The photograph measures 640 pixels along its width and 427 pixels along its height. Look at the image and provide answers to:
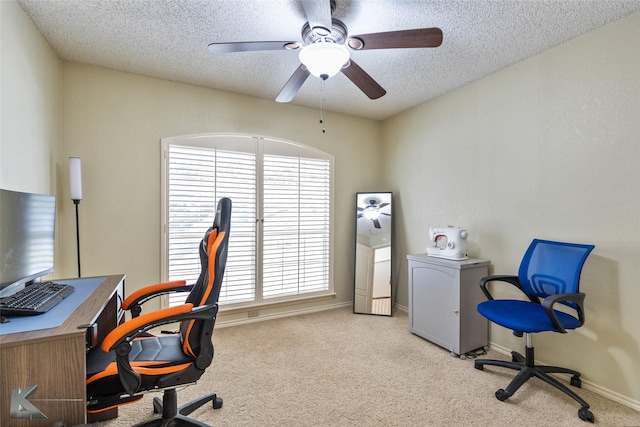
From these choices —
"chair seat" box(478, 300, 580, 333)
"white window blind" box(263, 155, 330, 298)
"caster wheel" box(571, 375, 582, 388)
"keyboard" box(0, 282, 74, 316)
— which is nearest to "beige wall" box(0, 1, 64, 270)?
"keyboard" box(0, 282, 74, 316)

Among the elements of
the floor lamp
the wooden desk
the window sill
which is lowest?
the window sill

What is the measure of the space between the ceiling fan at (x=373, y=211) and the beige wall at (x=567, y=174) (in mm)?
765

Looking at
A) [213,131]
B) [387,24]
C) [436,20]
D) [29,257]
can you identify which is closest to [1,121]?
[29,257]

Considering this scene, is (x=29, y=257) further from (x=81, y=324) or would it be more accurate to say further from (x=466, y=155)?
(x=466, y=155)

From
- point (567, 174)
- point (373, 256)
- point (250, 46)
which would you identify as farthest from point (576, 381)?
point (250, 46)

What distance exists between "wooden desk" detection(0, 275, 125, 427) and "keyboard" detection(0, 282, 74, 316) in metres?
0.23

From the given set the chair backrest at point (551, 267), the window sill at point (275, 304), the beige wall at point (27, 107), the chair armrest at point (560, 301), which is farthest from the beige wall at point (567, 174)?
the beige wall at point (27, 107)

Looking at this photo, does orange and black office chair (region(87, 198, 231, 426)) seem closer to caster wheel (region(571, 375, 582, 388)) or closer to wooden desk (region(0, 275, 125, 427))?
wooden desk (region(0, 275, 125, 427))

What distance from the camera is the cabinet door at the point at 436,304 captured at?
2.73 metres

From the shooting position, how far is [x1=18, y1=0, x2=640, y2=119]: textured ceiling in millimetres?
1932

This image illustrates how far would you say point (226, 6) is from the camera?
194 centimetres

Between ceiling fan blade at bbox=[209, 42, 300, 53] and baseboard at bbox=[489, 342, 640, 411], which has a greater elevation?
ceiling fan blade at bbox=[209, 42, 300, 53]

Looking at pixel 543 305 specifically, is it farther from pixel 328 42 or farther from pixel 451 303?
pixel 328 42

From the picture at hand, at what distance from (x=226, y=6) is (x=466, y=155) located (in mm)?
2479
